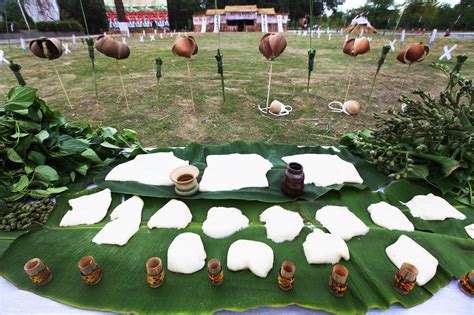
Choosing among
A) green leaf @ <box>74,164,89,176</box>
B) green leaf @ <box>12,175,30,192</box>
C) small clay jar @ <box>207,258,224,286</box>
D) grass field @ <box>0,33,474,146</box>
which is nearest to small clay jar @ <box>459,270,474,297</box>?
small clay jar @ <box>207,258,224,286</box>

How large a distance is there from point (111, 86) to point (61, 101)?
3.60 ft

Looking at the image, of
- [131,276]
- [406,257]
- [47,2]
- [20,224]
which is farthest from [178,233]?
[47,2]

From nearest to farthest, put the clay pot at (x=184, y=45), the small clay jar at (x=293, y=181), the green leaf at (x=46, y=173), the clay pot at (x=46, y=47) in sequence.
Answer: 1. the small clay jar at (x=293, y=181)
2. the green leaf at (x=46, y=173)
3. the clay pot at (x=46, y=47)
4. the clay pot at (x=184, y=45)

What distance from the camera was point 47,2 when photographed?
10.8m

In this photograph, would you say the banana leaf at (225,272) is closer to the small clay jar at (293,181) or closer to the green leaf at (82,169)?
the small clay jar at (293,181)

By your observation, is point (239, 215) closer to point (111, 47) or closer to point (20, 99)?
point (20, 99)

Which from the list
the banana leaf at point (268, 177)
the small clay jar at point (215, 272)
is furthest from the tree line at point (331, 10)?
the small clay jar at point (215, 272)

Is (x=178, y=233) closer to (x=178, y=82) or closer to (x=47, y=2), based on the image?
(x=178, y=82)

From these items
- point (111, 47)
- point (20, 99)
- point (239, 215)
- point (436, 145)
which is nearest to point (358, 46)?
point (436, 145)

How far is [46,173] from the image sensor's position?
5.50 ft

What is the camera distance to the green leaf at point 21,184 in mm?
1551

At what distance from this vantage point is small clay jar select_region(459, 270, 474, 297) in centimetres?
108

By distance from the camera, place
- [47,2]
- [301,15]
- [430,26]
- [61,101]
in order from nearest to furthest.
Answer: [61,101] → [47,2] → [430,26] → [301,15]

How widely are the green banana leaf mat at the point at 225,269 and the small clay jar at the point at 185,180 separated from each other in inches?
3.4
